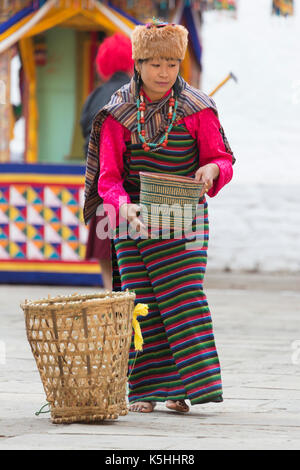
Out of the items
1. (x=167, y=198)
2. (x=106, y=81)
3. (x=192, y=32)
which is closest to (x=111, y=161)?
(x=167, y=198)

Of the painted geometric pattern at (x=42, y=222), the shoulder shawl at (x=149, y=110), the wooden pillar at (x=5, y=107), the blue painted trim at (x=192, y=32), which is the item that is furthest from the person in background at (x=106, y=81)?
the blue painted trim at (x=192, y=32)

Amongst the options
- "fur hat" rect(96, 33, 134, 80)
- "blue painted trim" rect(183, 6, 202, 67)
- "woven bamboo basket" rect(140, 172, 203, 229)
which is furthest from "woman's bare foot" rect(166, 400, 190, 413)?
"blue painted trim" rect(183, 6, 202, 67)

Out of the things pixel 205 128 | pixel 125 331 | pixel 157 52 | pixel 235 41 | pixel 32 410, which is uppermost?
pixel 235 41

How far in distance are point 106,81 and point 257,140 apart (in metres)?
21.5

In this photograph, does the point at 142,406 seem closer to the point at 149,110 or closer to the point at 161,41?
the point at 149,110

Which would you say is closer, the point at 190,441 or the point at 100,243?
the point at 190,441

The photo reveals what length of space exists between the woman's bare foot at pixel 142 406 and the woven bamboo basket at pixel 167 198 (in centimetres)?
71

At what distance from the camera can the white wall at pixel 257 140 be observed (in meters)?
16.1

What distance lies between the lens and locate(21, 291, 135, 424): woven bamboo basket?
4.13 meters

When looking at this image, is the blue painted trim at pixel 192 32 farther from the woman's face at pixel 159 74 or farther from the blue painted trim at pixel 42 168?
the woman's face at pixel 159 74

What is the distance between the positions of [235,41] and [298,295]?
78.1ft

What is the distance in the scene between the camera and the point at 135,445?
145 inches

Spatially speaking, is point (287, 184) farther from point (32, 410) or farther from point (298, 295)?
point (32, 410)

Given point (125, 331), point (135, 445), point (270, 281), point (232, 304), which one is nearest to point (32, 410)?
point (125, 331)
